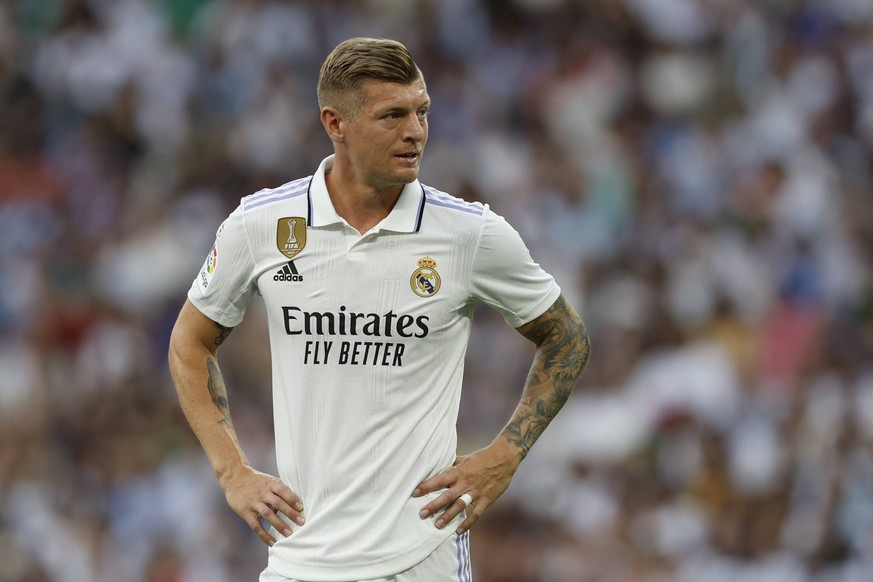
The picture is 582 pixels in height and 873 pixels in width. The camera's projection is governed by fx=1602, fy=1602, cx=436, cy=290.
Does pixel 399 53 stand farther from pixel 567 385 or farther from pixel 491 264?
pixel 567 385

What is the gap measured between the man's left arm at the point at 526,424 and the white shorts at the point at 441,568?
59 mm

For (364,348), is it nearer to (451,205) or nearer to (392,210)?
(392,210)

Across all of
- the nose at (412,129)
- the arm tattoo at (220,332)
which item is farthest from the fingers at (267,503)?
the nose at (412,129)

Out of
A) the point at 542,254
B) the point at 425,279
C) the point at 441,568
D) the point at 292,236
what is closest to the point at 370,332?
the point at 425,279

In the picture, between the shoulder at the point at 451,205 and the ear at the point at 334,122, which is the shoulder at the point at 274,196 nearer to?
the ear at the point at 334,122

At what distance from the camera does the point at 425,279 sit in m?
4.96

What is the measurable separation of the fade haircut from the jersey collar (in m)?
0.28

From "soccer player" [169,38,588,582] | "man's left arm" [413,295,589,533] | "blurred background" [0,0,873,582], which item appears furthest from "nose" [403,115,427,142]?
"blurred background" [0,0,873,582]

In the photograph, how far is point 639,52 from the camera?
12844mm

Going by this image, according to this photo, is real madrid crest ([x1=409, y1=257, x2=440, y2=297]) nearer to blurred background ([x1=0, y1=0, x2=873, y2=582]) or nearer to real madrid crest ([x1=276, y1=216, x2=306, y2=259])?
real madrid crest ([x1=276, y1=216, x2=306, y2=259])

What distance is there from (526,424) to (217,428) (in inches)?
39.1

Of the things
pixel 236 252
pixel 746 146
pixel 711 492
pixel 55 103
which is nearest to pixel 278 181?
pixel 55 103

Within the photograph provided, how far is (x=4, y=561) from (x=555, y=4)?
246 inches

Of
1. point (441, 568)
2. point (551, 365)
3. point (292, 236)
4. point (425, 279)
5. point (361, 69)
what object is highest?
point (361, 69)
